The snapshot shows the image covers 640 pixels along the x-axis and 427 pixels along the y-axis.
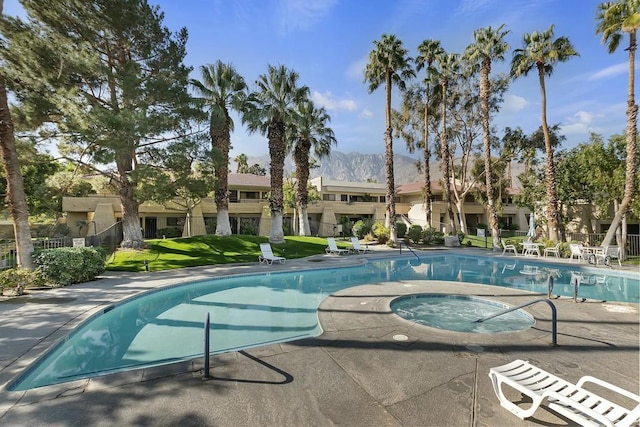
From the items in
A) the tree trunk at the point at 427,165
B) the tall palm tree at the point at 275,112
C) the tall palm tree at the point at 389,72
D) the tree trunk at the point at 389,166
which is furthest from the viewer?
the tree trunk at the point at 427,165

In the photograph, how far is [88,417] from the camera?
3.63m

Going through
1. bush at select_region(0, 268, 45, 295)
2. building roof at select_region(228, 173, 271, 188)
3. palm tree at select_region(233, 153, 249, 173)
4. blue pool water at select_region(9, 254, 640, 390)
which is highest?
palm tree at select_region(233, 153, 249, 173)

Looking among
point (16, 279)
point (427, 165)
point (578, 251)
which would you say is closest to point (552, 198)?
point (578, 251)

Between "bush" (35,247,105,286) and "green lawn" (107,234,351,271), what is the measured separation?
2.52m

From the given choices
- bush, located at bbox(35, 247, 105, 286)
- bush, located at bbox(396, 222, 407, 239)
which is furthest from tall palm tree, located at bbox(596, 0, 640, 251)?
bush, located at bbox(35, 247, 105, 286)

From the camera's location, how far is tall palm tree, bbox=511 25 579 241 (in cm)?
2091

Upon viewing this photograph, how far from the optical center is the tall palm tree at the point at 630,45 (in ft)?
54.1

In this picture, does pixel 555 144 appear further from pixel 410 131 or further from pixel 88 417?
pixel 88 417

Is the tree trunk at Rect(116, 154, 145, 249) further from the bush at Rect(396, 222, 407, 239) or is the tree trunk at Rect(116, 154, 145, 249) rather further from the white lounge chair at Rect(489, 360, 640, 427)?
the bush at Rect(396, 222, 407, 239)

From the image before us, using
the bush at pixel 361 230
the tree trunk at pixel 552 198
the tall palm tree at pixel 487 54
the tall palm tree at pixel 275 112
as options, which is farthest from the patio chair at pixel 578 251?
the tall palm tree at pixel 275 112

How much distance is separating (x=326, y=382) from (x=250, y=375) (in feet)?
3.85

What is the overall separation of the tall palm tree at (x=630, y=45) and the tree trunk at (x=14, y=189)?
92.0ft

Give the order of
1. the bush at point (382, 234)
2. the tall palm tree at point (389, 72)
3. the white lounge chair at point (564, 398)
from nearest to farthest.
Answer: the white lounge chair at point (564, 398) < the tall palm tree at point (389, 72) < the bush at point (382, 234)

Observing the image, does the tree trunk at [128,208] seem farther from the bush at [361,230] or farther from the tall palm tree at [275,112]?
the bush at [361,230]
